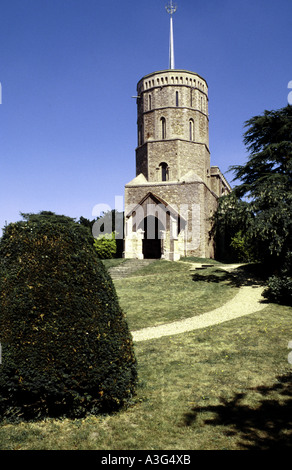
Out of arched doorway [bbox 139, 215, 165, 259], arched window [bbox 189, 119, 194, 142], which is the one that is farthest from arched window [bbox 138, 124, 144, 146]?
arched doorway [bbox 139, 215, 165, 259]

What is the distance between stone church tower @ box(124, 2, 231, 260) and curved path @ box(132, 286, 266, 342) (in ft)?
38.0

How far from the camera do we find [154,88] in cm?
3200

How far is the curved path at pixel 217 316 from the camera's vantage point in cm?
1101

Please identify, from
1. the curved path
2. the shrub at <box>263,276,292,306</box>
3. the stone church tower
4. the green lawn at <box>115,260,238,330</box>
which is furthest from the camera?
the stone church tower

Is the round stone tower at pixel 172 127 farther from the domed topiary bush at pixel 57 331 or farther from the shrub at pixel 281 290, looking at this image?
the domed topiary bush at pixel 57 331

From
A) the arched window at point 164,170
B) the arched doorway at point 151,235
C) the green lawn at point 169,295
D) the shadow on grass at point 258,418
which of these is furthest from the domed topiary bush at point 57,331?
the arched window at point 164,170

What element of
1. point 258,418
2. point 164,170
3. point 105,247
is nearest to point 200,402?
point 258,418

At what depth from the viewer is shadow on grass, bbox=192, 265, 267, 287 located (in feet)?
61.8

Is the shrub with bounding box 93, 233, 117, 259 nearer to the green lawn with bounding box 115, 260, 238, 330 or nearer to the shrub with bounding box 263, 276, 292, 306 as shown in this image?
the green lawn with bounding box 115, 260, 238, 330

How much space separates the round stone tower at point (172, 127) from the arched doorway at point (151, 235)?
4.24m

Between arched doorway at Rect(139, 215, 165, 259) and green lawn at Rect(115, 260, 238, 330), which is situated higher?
arched doorway at Rect(139, 215, 165, 259)

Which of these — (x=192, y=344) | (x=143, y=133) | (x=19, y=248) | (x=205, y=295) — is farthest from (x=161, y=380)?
(x=143, y=133)
